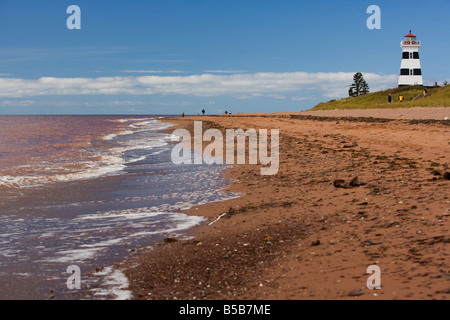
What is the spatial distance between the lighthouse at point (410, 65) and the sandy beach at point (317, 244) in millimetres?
70127

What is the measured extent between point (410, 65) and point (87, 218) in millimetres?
77478

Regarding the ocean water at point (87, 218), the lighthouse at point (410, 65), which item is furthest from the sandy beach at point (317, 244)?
the lighthouse at point (410, 65)

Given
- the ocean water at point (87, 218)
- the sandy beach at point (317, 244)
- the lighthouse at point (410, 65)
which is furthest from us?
the lighthouse at point (410, 65)

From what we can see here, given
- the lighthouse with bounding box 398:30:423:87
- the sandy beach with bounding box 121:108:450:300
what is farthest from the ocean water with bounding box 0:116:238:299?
the lighthouse with bounding box 398:30:423:87

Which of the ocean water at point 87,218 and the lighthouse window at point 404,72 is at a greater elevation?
the lighthouse window at point 404,72

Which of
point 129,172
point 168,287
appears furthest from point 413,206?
point 129,172

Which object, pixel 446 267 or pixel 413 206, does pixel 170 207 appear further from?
pixel 446 267

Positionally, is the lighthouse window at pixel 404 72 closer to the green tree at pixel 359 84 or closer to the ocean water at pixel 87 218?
the green tree at pixel 359 84

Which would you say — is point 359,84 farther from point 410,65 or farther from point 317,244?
point 317,244

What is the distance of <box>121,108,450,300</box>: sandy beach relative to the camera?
16.5ft

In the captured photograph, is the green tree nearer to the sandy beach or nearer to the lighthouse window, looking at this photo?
the lighthouse window

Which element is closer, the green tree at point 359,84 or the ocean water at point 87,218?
the ocean water at point 87,218

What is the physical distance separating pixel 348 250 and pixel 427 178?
4.74 meters

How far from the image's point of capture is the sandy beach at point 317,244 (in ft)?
16.5
